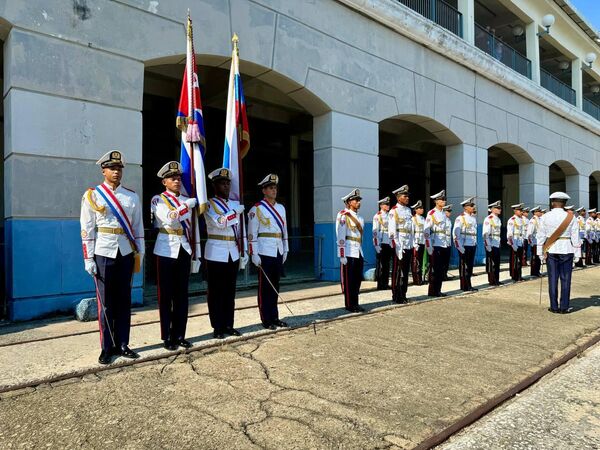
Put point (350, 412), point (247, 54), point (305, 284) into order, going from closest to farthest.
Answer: point (350, 412), point (247, 54), point (305, 284)

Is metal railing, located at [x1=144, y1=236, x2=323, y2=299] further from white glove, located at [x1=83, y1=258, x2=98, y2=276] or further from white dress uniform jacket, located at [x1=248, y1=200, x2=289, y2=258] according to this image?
white glove, located at [x1=83, y1=258, x2=98, y2=276]

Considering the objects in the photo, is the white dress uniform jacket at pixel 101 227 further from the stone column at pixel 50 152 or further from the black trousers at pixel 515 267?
the black trousers at pixel 515 267

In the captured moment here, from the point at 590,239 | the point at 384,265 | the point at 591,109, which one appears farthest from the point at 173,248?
the point at 591,109

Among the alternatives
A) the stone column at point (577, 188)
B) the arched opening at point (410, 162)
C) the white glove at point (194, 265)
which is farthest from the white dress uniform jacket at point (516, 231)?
the stone column at point (577, 188)

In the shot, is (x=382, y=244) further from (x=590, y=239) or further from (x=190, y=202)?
(x=590, y=239)

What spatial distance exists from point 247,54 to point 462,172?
25.0ft

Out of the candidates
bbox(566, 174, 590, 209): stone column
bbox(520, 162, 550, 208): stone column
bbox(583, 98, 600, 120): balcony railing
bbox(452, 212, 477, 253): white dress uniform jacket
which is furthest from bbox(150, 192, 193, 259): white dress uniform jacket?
bbox(583, 98, 600, 120): balcony railing

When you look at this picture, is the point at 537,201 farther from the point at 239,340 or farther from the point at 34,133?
the point at 34,133

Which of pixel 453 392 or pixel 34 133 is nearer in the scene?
pixel 453 392

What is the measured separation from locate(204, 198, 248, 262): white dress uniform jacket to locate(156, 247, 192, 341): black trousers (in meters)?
0.36

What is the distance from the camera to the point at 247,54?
25.9 ft

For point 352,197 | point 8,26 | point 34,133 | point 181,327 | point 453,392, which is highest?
point 8,26

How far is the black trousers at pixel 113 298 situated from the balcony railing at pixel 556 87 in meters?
18.5

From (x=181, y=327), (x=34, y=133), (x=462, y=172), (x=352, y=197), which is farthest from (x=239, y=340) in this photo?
(x=462, y=172)
